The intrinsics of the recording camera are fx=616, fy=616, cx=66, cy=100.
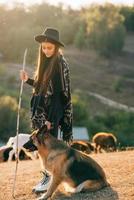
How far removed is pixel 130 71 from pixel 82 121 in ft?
123

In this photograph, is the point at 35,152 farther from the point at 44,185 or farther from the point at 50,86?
the point at 50,86

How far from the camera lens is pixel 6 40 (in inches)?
2995

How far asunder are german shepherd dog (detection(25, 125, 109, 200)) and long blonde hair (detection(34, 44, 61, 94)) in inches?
29.5

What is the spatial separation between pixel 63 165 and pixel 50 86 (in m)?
1.21

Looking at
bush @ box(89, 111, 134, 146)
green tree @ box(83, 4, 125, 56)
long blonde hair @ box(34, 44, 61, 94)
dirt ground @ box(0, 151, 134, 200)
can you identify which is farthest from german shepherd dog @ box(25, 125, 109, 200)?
green tree @ box(83, 4, 125, 56)

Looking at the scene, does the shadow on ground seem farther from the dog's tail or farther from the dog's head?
the dog's head

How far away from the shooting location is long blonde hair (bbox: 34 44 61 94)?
9211 millimetres

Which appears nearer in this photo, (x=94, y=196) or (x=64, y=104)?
(x=94, y=196)

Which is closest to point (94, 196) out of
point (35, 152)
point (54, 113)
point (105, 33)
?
point (54, 113)

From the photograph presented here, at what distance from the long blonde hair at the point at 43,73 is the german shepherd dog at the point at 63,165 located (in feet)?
2.46

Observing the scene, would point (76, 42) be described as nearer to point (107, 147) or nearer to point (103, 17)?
point (103, 17)

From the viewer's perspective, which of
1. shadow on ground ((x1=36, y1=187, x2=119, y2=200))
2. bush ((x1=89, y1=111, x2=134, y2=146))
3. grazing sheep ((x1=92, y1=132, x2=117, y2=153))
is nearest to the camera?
shadow on ground ((x1=36, y1=187, x2=119, y2=200))

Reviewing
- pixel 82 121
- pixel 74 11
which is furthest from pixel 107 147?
pixel 74 11

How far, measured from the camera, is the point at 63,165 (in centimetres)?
897
